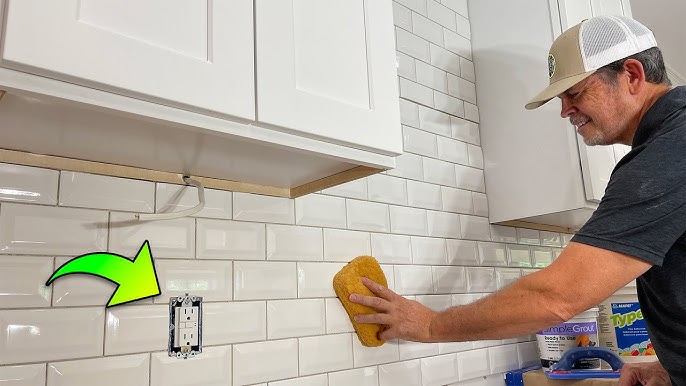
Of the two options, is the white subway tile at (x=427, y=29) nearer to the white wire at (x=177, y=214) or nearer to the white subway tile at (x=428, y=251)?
the white subway tile at (x=428, y=251)

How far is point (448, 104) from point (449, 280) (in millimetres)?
661

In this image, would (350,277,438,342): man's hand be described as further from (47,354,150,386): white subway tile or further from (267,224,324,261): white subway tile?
(47,354,150,386): white subway tile

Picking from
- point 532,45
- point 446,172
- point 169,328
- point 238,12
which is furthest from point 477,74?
point 169,328

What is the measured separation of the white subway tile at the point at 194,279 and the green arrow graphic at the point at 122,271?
2cm

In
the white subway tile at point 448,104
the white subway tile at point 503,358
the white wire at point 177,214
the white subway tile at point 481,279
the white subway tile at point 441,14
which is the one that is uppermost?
the white subway tile at point 441,14

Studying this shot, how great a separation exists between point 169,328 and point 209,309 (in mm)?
98

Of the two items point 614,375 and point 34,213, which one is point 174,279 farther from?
point 614,375

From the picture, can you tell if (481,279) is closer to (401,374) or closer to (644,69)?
(401,374)

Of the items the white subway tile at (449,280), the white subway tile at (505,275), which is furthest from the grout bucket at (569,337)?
the white subway tile at (449,280)

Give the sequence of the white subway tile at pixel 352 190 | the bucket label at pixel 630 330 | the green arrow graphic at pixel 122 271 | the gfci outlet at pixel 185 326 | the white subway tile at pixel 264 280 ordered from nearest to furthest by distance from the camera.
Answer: the green arrow graphic at pixel 122 271 → the gfci outlet at pixel 185 326 → the white subway tile at pixel 264 280 → the white subway tile at pixel 352 190 → the bucket label at pixel 630 330

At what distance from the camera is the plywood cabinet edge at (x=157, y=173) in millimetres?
986

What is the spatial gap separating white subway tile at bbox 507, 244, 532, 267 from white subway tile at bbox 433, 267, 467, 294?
1.05 feet

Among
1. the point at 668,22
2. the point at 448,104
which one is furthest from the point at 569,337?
the point at 668,22

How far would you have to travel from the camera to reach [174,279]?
3.72 feet
